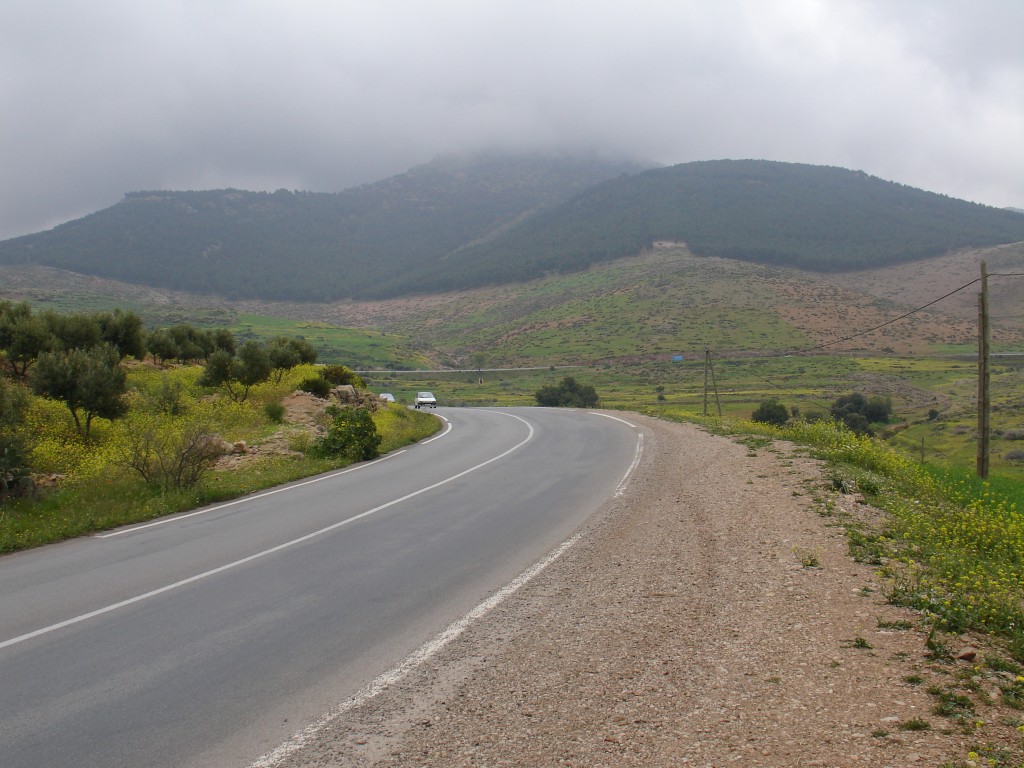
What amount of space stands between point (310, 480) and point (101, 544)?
643cm

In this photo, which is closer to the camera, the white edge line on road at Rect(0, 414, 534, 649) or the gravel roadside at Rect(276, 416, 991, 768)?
the gravel roadside at Rect(276, 416, 991, 768)

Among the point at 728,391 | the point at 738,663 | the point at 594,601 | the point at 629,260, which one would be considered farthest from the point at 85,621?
the point at 629,260

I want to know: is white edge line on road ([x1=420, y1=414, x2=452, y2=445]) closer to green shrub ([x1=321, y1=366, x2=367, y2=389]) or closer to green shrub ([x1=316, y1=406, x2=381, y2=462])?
green shrub ([x1=316, y1=406, x2=381, y2=462])

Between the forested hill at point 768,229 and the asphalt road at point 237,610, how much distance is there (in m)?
142

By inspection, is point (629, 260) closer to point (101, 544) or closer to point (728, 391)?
point (728, 391)

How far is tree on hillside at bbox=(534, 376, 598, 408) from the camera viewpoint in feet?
192

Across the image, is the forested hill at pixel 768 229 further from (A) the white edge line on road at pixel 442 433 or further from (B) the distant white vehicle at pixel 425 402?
(A) the white edge line on road at pixel 442 433

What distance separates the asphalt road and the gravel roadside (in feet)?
2.12

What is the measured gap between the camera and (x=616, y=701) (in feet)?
14.5

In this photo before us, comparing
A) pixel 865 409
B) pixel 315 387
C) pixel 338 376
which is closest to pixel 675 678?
pixel 315 387

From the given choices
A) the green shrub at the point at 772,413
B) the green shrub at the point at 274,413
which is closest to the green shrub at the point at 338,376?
the green shrub at the point at 274,413

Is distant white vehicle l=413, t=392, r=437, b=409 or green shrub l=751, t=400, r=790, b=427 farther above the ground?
distant white vehicle l=413, t=392, r=437, b=409

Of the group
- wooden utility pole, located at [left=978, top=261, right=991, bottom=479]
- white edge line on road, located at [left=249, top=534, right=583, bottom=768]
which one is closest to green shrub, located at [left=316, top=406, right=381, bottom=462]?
white edge line on road, located at [left=249, top=534, right=583, bottom=768]

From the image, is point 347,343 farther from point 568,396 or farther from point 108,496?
point 108,496
